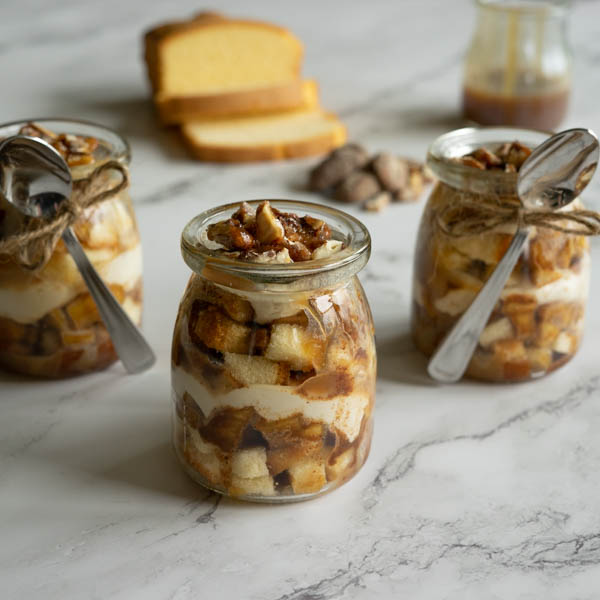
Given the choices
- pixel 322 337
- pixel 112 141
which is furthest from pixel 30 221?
pixel 322 337

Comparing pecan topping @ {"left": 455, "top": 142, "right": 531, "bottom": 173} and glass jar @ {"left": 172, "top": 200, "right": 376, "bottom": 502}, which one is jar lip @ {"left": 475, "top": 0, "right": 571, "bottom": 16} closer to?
pecan topping @ {"left": 455, "top": 142, "right": 531, "bottom": 173}

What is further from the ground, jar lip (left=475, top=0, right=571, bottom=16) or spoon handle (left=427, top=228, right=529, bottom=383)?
jar lip (left=475, top=0, right=571, bottom=16)

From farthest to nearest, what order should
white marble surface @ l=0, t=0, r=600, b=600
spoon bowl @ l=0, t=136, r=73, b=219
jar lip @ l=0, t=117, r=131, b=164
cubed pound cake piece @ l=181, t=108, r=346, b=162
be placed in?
cubed pound cake piece @ l=181, t=108, r=346, b=162
jar lip @ l=0, t=117, r=131, b=164
spoon bowl @ l=0, t=136, r=73, b=219
white marble surface @ l=0, t=0, r=600, b=600

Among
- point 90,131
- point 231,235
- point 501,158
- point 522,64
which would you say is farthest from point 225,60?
point 231,235

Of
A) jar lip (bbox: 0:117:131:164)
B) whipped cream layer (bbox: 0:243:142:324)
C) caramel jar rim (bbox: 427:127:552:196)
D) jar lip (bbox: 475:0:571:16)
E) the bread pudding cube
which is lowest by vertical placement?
whipped cream layer (bbox: 0:243:142:324)

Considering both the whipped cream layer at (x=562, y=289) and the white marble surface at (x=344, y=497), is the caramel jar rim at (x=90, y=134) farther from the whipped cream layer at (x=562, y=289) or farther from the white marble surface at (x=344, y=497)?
the whipped cream layer at (x=562, y=289)

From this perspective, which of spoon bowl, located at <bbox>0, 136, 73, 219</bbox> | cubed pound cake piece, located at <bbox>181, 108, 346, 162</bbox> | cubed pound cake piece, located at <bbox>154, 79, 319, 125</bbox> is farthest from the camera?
cubed pound cake piece, located at <bbox>154, 79, 319, 125</bbox>

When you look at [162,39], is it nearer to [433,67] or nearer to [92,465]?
[433,67]

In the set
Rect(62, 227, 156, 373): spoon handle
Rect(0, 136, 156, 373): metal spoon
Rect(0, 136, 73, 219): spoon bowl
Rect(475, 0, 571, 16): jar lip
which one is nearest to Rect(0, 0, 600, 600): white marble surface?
Rect(62, 227, 156, 373): spoon handle
